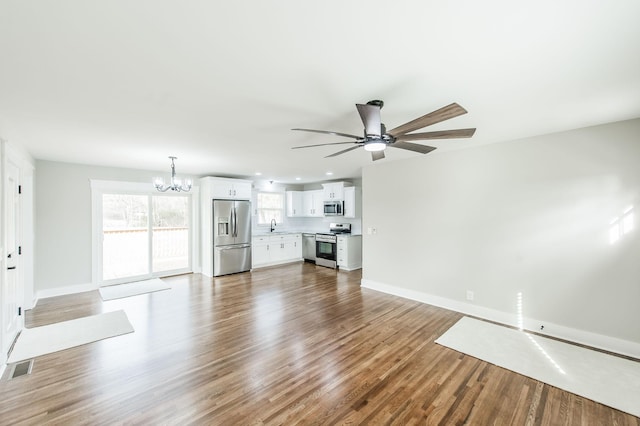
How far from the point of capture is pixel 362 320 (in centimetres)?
386

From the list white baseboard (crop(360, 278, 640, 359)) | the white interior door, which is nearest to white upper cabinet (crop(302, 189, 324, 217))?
white baseboard (crop(360, 278, 640, 359))

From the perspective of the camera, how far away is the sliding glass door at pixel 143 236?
18.7 feet

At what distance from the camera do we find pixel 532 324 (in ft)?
11.6

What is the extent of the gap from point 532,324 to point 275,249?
19.6 ft

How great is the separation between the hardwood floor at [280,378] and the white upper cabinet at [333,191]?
400cm

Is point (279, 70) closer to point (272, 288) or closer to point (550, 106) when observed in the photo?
point (550, 106)

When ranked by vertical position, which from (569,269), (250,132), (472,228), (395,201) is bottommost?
(569,269)

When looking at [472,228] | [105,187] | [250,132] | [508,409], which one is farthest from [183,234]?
[508,409]

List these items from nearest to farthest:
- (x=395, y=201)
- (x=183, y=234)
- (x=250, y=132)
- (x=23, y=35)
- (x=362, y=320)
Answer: (x=23, y=35)
(x=250, y=132)
(x=362, y=320)
(x=395, y=201)
(x=183, y=234)

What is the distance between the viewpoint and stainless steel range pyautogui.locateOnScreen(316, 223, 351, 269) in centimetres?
738

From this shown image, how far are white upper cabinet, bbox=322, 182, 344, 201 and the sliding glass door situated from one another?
3728 millimetres

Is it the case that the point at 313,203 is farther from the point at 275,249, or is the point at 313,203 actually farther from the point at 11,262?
the point at 11,262

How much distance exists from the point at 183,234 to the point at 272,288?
9.85 feet

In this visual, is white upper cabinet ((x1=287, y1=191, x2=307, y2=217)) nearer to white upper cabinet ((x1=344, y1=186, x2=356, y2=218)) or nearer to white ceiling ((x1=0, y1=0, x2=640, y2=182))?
white upper cabinet ((x1=344, y1=186, x2=356, y2=218))
